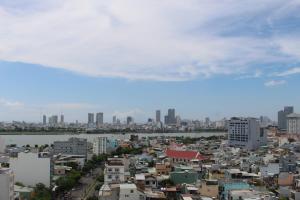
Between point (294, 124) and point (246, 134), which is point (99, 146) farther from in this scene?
point (294, 124)

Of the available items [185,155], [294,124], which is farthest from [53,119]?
[185,155]

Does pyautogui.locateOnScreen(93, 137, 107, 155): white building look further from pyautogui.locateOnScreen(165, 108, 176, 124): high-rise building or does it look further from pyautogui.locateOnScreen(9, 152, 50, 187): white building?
pyautogui.locateOnScreen(165, 108, 176, 124): high-rise building

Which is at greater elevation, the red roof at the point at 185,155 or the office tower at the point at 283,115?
the office tower at the point at 283,115

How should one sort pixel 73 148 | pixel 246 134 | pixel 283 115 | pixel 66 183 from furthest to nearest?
1. pixel 283 115
2. pixel 246 134
3. pixel 73 148
4. pixel 66 183

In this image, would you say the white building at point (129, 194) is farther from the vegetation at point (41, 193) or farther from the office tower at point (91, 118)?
the office tower at point (91, 118)

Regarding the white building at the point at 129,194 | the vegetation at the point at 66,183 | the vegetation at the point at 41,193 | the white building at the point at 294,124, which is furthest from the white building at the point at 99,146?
the white building at the point at 294,124
